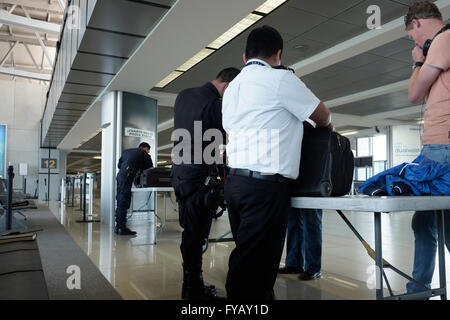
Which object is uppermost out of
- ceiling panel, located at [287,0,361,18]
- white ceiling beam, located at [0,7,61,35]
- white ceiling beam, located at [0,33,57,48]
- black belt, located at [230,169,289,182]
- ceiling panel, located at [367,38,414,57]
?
white ceiling beam, located at [0,33,57,48]

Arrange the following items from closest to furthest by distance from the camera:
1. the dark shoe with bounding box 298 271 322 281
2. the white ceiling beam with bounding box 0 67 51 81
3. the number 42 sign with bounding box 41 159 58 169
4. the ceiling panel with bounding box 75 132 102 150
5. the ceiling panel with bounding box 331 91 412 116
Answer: the dark shoe with bounding box 298 271 322 281, the ceiling panel with bounding box 331 91 412 116, the ceiling panel with bounding box 75 132 102 150, the number 42 sign with bounding box 41 159 58 169, the white ceiling beam with bounding box 0 67 51 81

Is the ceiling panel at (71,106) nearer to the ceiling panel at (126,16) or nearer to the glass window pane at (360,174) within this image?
the ceiling panel at (126,16)

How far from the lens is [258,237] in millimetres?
1363

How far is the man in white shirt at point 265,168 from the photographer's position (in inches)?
53.9

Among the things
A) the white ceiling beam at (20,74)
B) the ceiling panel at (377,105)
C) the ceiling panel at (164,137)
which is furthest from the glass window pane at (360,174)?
the white ceiling beam at (20,74)

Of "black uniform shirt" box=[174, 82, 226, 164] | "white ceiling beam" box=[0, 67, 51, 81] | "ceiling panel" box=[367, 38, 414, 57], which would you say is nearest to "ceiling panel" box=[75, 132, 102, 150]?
"white ceiling beam" box=[0, 67, 51, 81]

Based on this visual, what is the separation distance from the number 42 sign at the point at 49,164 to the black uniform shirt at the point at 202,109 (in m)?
17.7

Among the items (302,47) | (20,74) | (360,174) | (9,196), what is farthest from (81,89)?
(360,174)

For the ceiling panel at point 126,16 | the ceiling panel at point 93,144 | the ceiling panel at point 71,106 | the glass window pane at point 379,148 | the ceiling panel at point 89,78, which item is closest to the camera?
the ceiling panel at point 126,16

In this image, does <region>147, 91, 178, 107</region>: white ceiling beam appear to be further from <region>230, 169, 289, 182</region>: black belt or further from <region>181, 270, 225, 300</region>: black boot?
<region>230, 169, 289, 182</region>: black belt

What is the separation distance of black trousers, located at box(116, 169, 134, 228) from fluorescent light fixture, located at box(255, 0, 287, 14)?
9.67 ft

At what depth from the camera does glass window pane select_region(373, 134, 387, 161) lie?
14766 mm

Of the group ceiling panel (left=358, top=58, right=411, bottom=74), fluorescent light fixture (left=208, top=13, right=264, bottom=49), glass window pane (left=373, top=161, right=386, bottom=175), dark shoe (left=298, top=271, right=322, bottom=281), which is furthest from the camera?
glass window pane (left=373, top=161, right=386, bottom=175)

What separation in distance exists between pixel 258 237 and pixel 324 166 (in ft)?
1.29
